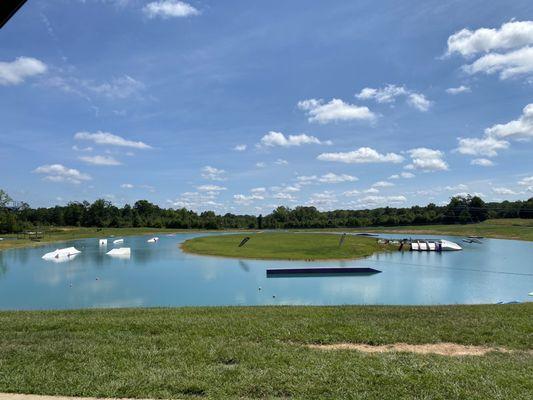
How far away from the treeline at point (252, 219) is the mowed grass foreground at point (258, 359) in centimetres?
13448

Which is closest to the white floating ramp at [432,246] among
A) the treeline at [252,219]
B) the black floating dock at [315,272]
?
the black floating dock at [315,272]

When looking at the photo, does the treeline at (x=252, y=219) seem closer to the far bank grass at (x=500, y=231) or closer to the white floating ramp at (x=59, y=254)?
the far bank grass at (x=500, y=231)

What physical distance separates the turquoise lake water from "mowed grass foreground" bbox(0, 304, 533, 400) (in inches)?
476

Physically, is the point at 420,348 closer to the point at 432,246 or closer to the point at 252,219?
the point at 432,246

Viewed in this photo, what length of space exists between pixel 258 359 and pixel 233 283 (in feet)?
79.1

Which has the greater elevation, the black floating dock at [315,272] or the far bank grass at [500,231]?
the far bank grass at [500,231]

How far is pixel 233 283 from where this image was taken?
3081cm

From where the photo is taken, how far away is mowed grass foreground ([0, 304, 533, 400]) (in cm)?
570

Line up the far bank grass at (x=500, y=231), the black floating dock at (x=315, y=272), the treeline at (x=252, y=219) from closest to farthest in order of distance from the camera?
1. the black floating dock at (x=315, y=272)
2. the far bank grass at (x=500, y=231)
3. the treeline at (x=252, y=219)

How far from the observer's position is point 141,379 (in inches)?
235

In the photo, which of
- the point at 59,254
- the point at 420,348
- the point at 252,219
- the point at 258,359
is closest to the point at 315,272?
the point at 420,348

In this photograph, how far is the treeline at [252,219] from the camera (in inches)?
5438

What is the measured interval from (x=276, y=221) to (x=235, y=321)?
14756 cm

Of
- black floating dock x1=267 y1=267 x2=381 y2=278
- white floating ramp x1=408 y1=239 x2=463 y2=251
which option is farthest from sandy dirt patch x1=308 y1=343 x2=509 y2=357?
white floating ramp x1=408 y1=239 x2=463 y2=251
